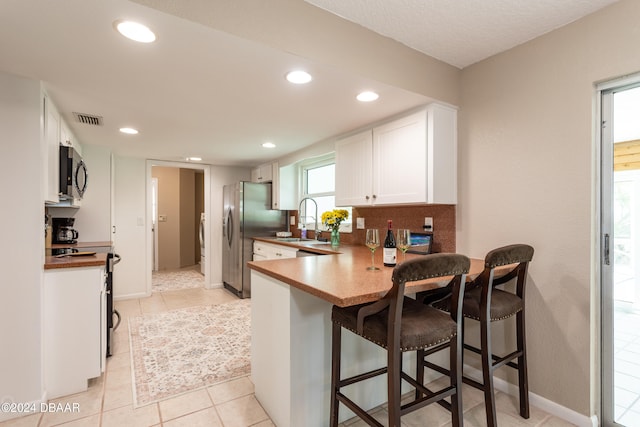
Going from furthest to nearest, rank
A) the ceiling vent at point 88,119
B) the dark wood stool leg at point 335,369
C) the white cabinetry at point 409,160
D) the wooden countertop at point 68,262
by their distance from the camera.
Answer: the ceiling vent at point 88,119
the white cabinetry at point 409,160
the wooden countertop at point 68,262
the dark wood stool leg at point 335,369

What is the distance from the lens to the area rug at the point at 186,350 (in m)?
2.14

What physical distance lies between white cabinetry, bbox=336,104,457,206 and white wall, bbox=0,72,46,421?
2.35m

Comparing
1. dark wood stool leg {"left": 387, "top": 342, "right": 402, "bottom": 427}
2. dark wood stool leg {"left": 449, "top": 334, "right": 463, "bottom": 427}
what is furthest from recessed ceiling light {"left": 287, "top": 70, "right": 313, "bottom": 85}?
dark wood stool leg {"left": 449, "top": 334, "right": 463, "bottom": 427}

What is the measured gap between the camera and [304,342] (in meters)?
1.59

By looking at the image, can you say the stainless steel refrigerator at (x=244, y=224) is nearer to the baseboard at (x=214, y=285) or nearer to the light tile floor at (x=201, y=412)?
the baseboard at (x=214, y=285)

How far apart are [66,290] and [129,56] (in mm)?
1549

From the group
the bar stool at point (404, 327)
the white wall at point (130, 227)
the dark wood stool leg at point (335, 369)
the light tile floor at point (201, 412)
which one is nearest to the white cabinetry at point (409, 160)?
the bar stool at point (404, 327)

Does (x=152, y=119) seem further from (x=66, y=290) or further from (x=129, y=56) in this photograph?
(x=66, y=290)

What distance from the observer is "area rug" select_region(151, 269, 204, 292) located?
5023mm

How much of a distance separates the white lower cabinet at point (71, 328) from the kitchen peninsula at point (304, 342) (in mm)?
1159

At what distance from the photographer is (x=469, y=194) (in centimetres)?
230

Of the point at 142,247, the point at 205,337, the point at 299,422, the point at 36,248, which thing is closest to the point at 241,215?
the point at 142,247

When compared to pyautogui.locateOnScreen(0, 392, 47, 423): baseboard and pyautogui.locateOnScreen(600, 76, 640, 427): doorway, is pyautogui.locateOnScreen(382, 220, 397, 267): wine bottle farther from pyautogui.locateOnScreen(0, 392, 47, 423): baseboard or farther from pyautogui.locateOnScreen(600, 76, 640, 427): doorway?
pyautogui.locateOnScreen(0, 392, 47, 423): baseboard

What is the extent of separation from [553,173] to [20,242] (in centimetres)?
323
